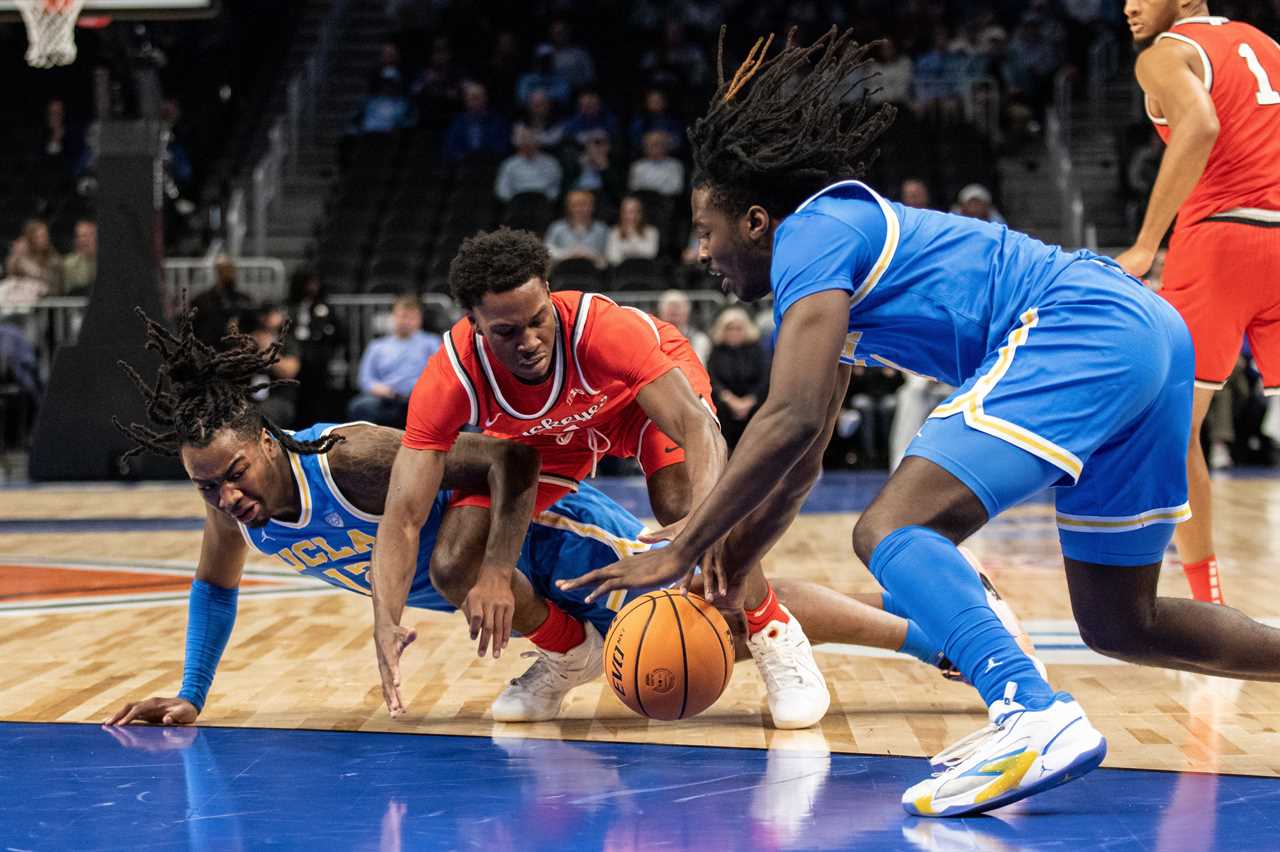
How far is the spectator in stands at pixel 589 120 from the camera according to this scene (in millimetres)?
15250

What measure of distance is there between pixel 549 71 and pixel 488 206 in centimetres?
259

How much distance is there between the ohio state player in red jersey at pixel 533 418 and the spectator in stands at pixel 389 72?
1278 centimetres

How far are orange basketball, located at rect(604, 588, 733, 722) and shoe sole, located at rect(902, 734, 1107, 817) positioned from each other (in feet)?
2.46

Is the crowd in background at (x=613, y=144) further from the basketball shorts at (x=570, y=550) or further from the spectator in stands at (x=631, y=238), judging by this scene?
the basketball shorts at (x=570, y=550)

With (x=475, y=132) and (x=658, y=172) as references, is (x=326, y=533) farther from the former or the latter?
(x=475, y=132)

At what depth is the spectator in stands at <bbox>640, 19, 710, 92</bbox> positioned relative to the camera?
1586 cm

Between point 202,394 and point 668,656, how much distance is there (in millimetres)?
1325

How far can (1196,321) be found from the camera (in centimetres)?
486

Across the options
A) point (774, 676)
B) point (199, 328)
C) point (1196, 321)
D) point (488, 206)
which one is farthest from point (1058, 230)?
point (774, 676)

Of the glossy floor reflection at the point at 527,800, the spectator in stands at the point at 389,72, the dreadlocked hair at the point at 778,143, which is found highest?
the spectator in stands at the point at 389,72

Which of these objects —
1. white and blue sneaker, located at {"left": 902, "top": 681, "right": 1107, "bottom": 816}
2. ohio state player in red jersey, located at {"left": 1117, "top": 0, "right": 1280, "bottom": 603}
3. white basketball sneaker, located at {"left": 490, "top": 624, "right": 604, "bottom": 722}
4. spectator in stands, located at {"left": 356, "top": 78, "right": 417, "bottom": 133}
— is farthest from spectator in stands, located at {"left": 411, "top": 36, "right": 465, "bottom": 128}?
white and blue sneaker, located at {"left": 902, "top": 681, "right": 1107, "bottom": 816}

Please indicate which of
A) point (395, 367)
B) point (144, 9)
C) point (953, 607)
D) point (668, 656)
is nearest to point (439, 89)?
point (395, 367)

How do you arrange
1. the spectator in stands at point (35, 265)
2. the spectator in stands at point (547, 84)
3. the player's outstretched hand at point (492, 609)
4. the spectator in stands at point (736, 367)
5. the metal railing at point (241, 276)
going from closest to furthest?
the player's outstretched hand at point (492, 609) < the spectator in stands at point (736, 367) < the spectator in stands at point (35, 265) < the metal railing at point (241, 276) < the spectator in stands at point (547, 84)

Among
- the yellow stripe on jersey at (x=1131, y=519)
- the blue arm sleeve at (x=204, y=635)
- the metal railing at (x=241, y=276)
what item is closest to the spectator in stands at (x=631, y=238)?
the metal railing at (x=241, y=276)
